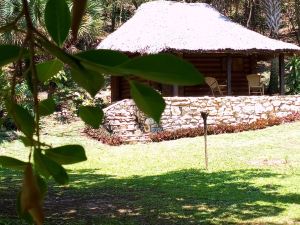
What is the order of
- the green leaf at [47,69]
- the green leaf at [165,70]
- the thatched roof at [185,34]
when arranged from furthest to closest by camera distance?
1. the thatched roof at [185,34]
2. the green leaf at [47,69]
3. the green leaf at [165,70]

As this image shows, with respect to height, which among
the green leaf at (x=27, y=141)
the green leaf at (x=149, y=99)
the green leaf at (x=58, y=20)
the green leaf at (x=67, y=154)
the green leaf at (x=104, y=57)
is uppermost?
the green leaf at (x=58, y=20)

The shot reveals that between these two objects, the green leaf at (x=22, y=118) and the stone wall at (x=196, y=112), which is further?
Result: the stone wall at (x=196, y=112)

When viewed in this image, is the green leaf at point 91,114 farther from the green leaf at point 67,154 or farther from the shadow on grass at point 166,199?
the shadow on grass at point 166,199

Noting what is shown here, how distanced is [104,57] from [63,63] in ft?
0.22

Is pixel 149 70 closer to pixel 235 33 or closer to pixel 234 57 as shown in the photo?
pixel 235 33

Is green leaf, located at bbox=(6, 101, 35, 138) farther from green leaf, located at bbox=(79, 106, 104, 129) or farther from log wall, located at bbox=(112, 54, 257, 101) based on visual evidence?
log wall, located at bbox=(112, 54, 257, 101)

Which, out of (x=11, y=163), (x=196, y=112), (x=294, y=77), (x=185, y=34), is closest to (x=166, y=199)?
(x=11, y=163)

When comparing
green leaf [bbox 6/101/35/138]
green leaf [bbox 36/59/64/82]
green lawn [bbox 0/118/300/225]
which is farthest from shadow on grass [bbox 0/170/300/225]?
green leaf [bbox 6/101/35/138]

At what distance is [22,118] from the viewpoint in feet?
2.03

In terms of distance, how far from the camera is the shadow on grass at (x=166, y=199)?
19.8ft

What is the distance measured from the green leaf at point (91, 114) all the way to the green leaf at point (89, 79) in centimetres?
14

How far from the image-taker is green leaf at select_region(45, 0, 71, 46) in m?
0.59

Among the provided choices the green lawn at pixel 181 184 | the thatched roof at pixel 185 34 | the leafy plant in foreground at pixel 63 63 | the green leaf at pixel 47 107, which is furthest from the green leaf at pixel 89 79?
the thatched roof at pixel 185 34

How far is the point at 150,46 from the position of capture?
1608 cm
